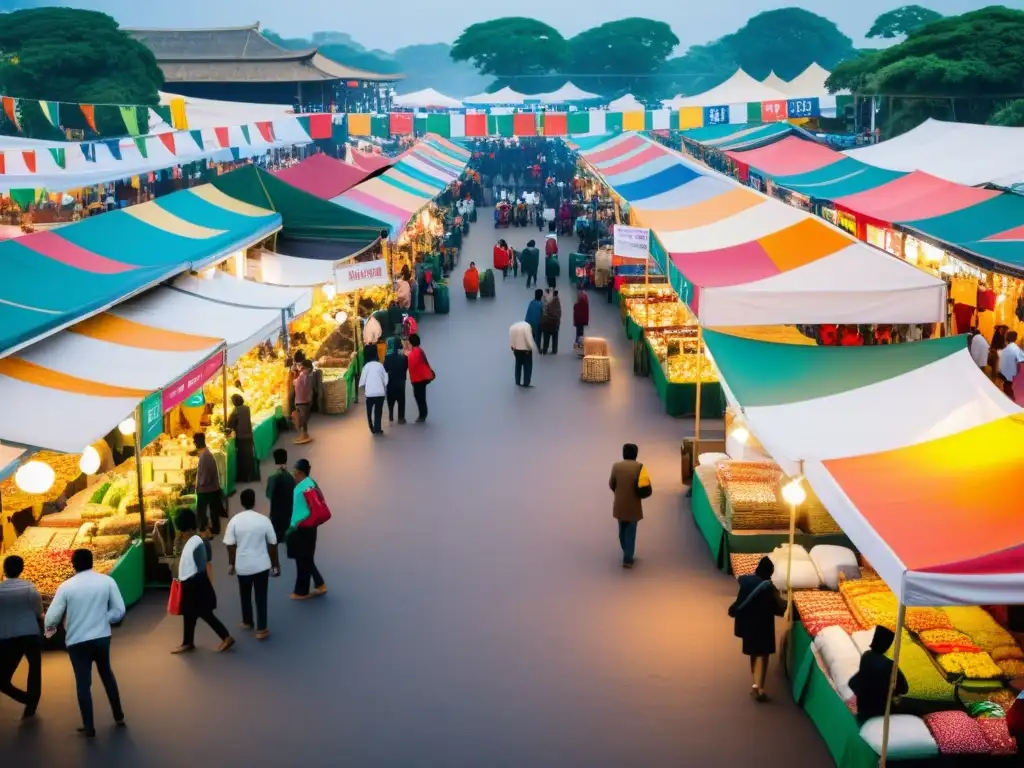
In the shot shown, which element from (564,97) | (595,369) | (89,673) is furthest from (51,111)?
(564,97)

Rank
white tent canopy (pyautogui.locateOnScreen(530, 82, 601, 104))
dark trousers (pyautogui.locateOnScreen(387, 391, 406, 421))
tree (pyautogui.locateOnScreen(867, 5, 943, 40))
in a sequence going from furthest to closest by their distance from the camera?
tree (pyautogui.locateOnScreen(867, 5, 943, 40)), white tent canopy (pyautogui.locateOnScreen(530, 82, 601, 104)), dark trousers (pyautogui.locateOnScreen(387, 391, 406, 421))

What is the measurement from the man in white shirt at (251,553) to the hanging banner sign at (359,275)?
23.4ft

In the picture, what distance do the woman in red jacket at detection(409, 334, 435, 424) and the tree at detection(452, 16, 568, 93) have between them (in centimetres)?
7843

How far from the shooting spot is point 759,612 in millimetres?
7438

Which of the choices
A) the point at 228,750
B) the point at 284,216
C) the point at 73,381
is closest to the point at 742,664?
the point at 228,750

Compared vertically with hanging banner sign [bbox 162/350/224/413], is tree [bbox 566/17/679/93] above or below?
above

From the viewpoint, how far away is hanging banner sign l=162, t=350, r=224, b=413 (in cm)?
948

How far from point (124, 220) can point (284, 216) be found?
4168 millimetres

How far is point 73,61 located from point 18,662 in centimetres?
3689

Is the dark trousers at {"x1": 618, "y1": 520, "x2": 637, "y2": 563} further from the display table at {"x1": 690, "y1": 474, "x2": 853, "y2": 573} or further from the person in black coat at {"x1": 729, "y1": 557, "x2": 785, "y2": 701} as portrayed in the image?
the person in black coat at {"x1": 729, "y1": 557, "x2": 785, "y2": 701}

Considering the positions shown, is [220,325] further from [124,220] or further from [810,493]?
[810,493]

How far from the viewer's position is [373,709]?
7508mm

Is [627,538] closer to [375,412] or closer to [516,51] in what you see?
[375,412]

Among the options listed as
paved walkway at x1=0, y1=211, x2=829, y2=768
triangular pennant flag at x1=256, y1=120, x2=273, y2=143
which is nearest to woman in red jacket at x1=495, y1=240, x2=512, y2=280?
triangular pennant flag at x1=256, y1=120, x2=273, y2=143
